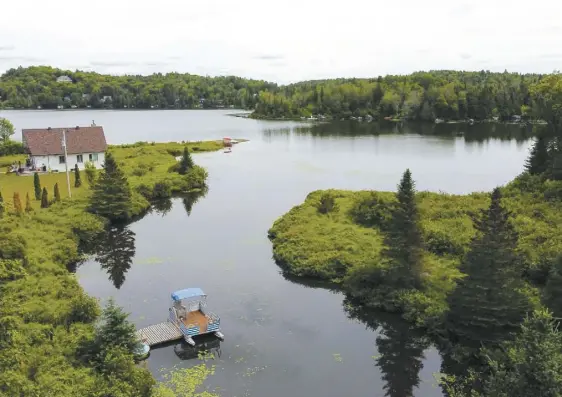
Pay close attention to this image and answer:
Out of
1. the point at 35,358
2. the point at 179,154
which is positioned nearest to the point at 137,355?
the point at 35,358

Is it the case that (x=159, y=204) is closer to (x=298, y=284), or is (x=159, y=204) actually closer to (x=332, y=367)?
(x=298, y=284)

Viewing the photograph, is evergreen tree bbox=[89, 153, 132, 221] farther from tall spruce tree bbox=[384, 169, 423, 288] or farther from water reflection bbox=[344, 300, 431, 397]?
tall spruce tree bbox=[384, 169, 423, 288]

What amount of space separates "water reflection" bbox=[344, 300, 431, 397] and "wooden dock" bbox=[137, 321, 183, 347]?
8648 millimetres

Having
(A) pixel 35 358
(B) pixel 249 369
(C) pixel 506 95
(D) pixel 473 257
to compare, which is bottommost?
(B) pixel 249 369

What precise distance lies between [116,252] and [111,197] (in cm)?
776

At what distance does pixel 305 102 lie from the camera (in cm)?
16238

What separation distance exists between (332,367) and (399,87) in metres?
141

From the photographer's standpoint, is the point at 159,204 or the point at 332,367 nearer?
the point at 332,367

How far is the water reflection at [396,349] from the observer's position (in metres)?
20.0

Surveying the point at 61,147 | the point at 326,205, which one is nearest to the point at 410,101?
the point at 61,147

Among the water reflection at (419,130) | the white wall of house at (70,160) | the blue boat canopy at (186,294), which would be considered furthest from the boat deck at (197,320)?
the water reflection at (419,130)

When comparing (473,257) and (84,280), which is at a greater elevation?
(473,257)

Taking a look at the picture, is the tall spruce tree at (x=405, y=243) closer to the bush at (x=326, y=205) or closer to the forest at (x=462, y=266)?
the forest at (x=462, y=266)

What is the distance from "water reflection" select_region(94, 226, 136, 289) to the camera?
1223 inches
